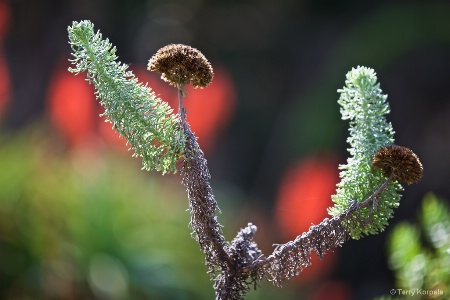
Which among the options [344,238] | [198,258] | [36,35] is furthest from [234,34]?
[344,238]

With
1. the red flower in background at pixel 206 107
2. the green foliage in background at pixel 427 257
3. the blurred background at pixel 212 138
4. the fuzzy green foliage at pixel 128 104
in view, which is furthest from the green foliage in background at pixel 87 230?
the fuzzy green foliage at pixel 128 104

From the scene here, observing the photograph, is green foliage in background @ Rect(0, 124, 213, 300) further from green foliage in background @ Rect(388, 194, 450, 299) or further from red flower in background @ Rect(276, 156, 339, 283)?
green foliage in background @ Rect(388, 194, 450, 299)

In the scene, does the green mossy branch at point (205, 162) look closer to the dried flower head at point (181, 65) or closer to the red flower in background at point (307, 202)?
the dried flower head at point (181, 65)

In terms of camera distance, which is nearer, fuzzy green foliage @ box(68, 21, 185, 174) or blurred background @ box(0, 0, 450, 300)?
fuzzy green foliage @ box(68, 21, 185, 174)

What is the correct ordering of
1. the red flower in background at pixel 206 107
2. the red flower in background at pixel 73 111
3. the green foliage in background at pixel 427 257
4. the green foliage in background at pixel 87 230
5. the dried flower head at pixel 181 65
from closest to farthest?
the dried flower head at pixel 181 65
the green foliage in background at pixel 427 257
the green foliage in background at pixel 87 230
the red flower in background at pixel 73 111
the red flower in background at pixel 206 107

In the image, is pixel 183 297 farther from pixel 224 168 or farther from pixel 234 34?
pixel 234 34

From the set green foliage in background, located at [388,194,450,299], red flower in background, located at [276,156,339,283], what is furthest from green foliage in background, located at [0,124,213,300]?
green foliage in background, located at [388,194,450,299]

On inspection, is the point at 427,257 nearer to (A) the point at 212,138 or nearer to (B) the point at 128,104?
(B) the point at 128,104

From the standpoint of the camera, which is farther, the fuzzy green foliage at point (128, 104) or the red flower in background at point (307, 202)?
the red flower in background at point (307, 202)
